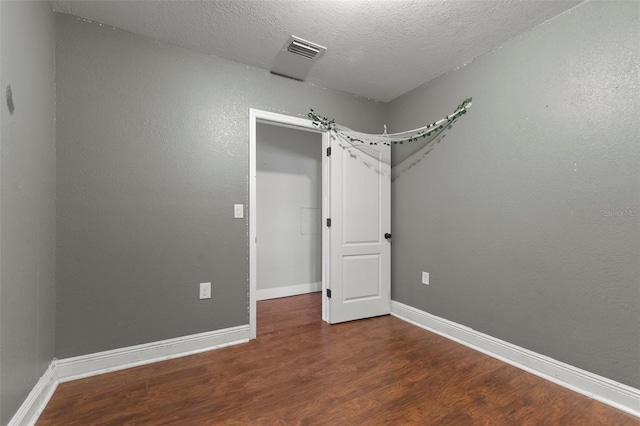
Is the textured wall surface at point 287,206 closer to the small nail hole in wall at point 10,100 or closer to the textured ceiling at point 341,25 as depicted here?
the textured ceiling at point 341,25

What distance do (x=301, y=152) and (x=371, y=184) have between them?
158cm

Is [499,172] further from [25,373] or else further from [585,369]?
[25,373]

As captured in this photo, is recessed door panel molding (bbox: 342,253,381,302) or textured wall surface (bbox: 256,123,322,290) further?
textured wall surface (bbox: 256,123,322,290)

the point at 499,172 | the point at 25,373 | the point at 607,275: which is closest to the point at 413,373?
the point at 607,275

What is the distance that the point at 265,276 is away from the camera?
13.3 ft

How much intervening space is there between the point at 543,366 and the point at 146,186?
326 centimetres

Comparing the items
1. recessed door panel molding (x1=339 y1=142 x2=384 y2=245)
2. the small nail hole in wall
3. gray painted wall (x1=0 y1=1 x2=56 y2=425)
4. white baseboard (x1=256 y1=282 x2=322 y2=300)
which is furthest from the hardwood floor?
the small nail hole in wall

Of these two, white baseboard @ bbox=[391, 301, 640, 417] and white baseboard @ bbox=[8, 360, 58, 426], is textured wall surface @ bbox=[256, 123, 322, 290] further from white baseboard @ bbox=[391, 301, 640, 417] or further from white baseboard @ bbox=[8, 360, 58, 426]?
white baseboard @ bbox=[8, 360, 58, 426]

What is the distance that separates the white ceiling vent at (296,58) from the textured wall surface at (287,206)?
1368 millimetres

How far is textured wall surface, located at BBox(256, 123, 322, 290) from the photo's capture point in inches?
161

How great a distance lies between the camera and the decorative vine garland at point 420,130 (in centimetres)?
258

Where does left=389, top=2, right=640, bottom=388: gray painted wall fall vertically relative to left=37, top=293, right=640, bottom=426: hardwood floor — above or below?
above

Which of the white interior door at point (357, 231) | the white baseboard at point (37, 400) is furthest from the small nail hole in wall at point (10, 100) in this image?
the white interior door at point (357, 231)

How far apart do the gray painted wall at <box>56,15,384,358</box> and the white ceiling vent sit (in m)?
0.19
